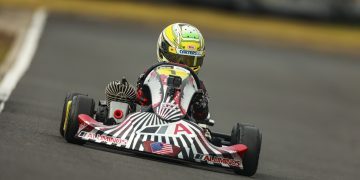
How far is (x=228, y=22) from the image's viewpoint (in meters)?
28.9

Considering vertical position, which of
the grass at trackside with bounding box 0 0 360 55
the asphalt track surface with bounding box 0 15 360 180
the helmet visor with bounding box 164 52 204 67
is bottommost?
the asphalt track surface with bounding box 0 15 360 180

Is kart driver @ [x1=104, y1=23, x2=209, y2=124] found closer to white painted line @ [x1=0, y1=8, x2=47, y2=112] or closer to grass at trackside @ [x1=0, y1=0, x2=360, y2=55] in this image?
white painted line @ [x1=0, y1=8, x2=47, y2=112]

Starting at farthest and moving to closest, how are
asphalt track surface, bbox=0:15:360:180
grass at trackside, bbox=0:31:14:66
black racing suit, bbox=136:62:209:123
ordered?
grass at trackside, bbox=0:31:14:66
black racing suit, bbox=136:62:209:123
asphalt track surface, bbox=0:15:360:180

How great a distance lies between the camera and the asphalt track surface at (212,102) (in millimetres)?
7816

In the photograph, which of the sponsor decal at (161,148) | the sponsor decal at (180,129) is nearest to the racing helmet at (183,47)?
the sponsor decal at (180,129)

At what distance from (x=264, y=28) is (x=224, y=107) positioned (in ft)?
43.7

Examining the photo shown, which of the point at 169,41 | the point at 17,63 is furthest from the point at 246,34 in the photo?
the point at 169,41

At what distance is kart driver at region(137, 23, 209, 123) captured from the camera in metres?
9.49

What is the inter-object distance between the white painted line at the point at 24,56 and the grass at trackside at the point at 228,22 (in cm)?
202

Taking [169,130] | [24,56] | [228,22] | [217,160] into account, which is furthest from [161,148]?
[228,22]

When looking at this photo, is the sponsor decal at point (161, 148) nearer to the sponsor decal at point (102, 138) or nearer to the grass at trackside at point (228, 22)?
the sponsor decal at point (102, 138)

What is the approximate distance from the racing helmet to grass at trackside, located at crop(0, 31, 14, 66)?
23.4 feet

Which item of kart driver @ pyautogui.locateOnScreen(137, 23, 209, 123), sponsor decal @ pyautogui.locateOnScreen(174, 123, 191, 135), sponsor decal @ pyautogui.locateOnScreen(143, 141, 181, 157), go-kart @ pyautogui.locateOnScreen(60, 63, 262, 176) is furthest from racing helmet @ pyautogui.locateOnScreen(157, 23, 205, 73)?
sponsor decal @ pyautogui.locateOnScreen(143, 141, 181, 157)

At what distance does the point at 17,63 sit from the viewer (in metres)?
16.5
